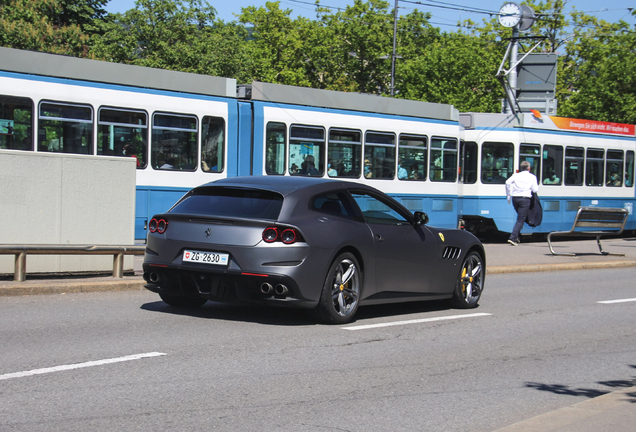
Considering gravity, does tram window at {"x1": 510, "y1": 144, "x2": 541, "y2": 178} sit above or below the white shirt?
above

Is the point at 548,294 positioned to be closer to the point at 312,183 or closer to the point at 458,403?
the point at 312,183

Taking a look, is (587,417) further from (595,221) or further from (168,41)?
(168,41)

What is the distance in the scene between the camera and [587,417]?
16.2ft

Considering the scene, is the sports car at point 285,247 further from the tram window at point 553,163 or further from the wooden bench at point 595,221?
the tram window at point 553,163

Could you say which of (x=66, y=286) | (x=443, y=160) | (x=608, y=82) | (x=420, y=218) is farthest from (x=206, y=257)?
(x=608, y=82)

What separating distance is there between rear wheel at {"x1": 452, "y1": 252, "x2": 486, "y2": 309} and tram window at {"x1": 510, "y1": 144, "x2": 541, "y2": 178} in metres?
14.0

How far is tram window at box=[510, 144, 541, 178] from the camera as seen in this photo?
2394cm

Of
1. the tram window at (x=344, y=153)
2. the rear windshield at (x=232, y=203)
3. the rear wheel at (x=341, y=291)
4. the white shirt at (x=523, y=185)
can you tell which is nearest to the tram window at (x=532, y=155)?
the white shirt at (x=523, y=185)

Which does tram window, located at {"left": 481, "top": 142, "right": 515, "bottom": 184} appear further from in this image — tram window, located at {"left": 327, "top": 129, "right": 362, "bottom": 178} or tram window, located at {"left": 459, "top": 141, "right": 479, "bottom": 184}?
tram window, located at {"left": 327, "top": 129, "right": 362, "bottom": 178}

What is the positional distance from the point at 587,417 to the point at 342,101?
1477 centimetres

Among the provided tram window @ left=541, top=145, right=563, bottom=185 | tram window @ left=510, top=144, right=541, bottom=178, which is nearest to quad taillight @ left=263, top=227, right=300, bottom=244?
tram window @ left=510, top=144, right=541, bottom=178

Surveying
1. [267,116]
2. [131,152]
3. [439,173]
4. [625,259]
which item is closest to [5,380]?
[131,152]

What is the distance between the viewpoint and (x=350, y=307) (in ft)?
27.9

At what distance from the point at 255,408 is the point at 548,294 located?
796cm
